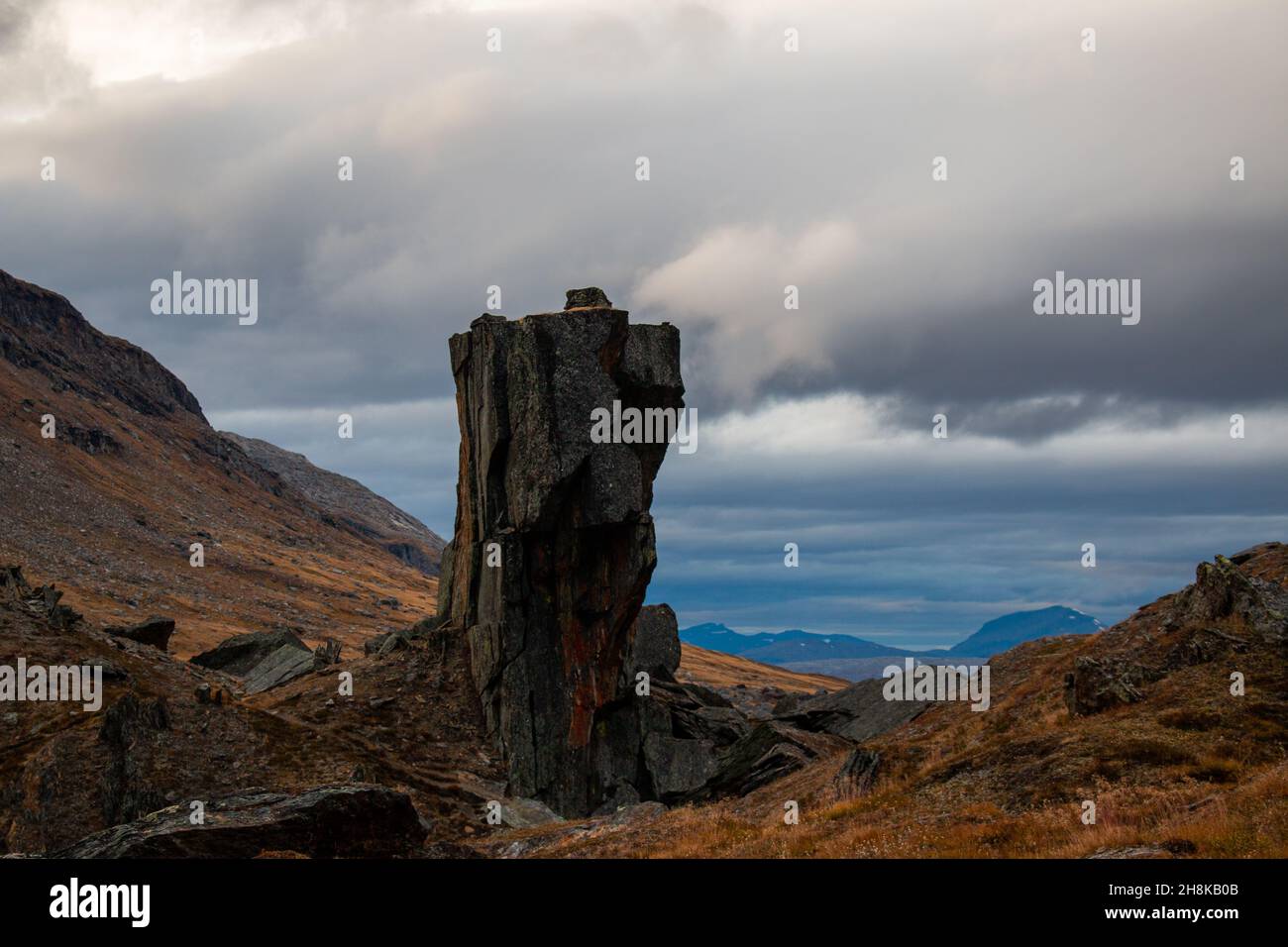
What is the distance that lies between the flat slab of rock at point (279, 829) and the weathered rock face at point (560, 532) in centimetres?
2870

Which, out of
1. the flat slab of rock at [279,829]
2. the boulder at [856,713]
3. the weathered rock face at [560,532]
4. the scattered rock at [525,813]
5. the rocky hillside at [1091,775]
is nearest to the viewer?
the rocky hillside at [1091,775]

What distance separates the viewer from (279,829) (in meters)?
27.5

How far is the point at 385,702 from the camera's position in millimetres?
60719

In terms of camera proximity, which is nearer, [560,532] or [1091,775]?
[1091,775]

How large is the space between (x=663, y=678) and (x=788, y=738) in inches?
820

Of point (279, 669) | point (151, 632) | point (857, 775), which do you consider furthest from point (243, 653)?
point (857, 775)

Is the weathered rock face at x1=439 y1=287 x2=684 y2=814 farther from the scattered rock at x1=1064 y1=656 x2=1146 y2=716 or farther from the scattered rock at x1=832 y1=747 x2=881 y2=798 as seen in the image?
the scattered rock at x1=1064 y1=656 x2=1146 y2=716

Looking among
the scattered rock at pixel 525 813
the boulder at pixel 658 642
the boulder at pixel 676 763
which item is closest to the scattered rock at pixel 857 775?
the scattered rock at pixel 525 813

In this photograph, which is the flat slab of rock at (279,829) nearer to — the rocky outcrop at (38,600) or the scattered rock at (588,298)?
the rocky outcrop at (38,600)

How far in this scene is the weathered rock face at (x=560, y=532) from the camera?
2343 inches

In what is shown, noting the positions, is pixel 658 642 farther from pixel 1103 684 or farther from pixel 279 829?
pixel 279 829

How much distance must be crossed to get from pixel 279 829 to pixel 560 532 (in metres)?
34.5
